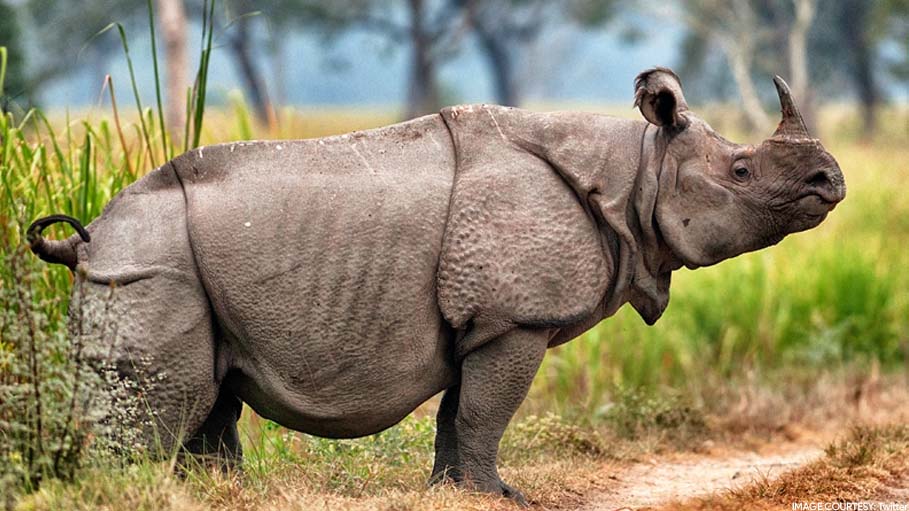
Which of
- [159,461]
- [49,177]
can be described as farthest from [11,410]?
[49,177]

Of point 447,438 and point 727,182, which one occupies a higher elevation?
point 727,182

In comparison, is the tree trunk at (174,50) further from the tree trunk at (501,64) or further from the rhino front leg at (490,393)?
the tree trunk at (501,64)

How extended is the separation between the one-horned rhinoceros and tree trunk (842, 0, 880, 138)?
29.7 metres

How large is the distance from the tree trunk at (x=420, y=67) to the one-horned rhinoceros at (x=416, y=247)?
104 ft

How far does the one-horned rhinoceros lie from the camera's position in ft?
15.0

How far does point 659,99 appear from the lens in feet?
15.9

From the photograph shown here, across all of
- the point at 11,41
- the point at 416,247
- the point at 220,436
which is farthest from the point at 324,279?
the point at 11,41

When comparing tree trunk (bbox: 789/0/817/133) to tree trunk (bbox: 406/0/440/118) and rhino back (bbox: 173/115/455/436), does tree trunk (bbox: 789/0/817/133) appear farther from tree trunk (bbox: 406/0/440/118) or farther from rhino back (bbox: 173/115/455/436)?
rhino back (bbox: 173/115/455/436)

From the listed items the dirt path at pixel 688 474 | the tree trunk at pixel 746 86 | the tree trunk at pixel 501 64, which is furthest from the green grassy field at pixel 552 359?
the tree trunk at pixel 501 64

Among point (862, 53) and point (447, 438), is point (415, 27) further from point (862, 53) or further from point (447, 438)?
→ point (447, 438)

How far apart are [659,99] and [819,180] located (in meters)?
0.64

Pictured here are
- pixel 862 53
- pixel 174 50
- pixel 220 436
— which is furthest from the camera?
pixel 862 53

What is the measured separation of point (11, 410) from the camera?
4.45m

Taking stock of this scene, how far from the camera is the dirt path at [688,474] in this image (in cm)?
560
